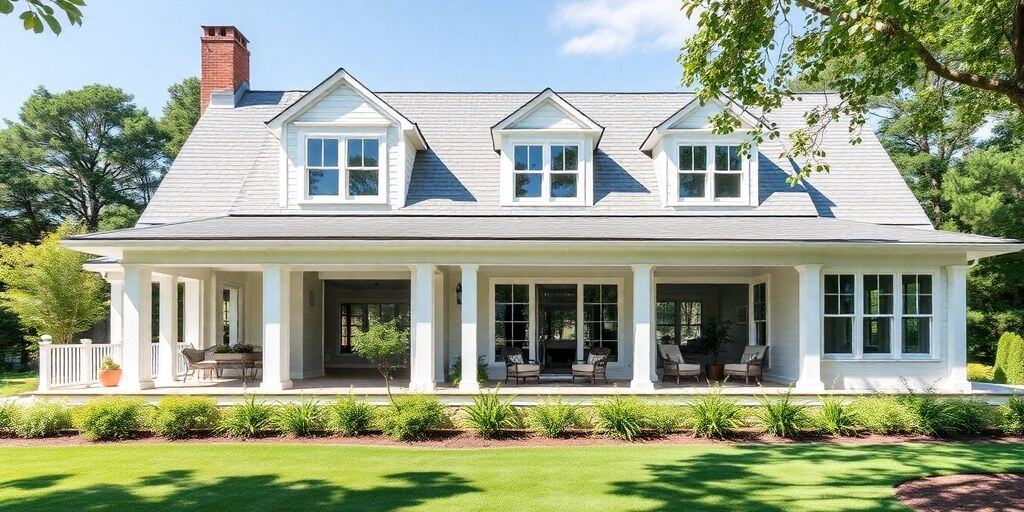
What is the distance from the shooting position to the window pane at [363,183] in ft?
49.4

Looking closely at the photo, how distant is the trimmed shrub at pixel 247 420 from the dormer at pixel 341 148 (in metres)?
5.12

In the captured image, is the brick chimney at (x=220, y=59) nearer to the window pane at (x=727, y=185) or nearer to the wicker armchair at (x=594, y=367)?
the wicker armchair at (x=594, y=367)

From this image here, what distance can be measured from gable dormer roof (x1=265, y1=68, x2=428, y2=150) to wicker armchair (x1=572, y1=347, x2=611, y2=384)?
21.3 ft

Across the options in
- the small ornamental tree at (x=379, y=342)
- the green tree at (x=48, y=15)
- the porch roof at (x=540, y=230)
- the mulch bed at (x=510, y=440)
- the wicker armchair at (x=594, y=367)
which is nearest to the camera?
the green tree at (x=48, y=15)

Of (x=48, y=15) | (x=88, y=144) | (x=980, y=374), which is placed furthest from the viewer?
(x=88, y=144)

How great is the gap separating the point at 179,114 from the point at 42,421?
100 feet

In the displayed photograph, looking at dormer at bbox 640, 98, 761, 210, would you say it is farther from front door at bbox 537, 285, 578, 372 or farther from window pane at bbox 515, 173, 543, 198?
front door at bbox 537, 285, 578, 372

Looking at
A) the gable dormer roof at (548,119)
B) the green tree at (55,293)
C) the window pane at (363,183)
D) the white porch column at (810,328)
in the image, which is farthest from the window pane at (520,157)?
the green tree at (55,293)

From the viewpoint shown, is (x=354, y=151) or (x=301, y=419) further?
(x=354, y=151)

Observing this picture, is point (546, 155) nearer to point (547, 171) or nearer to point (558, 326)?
point (547, 171)

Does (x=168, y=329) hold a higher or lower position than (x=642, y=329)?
lower

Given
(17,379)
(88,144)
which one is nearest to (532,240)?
(17,379)

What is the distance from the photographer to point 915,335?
14.0 metres

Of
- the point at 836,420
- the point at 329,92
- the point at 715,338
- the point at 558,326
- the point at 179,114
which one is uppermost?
the point at 179,114
